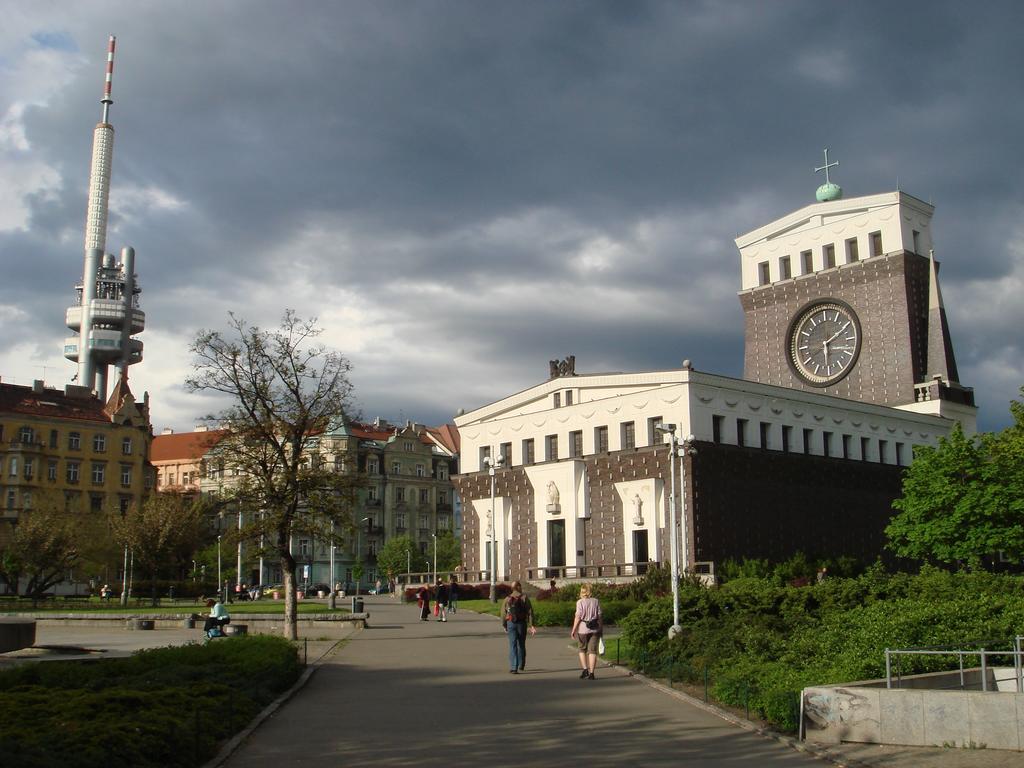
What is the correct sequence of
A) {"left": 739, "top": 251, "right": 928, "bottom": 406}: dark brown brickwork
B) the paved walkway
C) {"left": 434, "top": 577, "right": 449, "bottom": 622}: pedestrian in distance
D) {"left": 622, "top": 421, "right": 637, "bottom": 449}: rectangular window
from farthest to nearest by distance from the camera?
1. {"left": 739, "top": 251, "right": 928, "bottom": 406}: dark brown brickwork
2. {"left": 622, "top": 421, "right": 637, "bottom": 449}: rectangular window
3. {"left": 434, "top": 577, "right": 449, "bottom": 622}: pedestrian in distance
4. the paved walkway

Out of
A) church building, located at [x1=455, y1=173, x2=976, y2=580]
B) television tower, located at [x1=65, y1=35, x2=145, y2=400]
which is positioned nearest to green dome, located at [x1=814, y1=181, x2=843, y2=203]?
church building, located at [x1=455, y1=173, x2=976, y2=580]

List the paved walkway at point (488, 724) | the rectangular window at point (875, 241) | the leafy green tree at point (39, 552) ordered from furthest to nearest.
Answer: the rectangular window at point (875, 241) < the leafy green tree at point (39, 552) < the paved walkway at point (488, 724)

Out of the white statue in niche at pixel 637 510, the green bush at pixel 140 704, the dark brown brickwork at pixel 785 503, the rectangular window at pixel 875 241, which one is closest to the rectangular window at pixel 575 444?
the white statue in niche at pixel 637 510

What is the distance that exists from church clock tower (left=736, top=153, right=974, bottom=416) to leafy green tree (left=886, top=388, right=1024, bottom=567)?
2013 centimetres

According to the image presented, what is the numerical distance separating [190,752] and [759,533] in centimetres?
5344

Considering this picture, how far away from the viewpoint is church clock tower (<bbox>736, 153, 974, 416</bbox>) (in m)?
76.6

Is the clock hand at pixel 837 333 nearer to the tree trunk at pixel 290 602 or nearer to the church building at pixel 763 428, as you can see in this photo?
the church building at pixel 763 428

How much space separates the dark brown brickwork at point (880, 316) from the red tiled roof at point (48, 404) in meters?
62.0

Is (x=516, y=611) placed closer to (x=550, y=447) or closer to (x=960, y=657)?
(x=960, y=657)

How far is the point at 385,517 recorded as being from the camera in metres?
108

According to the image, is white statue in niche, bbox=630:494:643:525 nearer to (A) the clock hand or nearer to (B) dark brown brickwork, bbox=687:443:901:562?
(B) dark brown brickwork, bbox=687:443:901:562

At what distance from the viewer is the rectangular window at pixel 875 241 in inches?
3086

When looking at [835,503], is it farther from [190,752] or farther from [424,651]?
[190,752]

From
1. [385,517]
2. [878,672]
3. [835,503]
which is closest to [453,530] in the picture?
[385,517]
